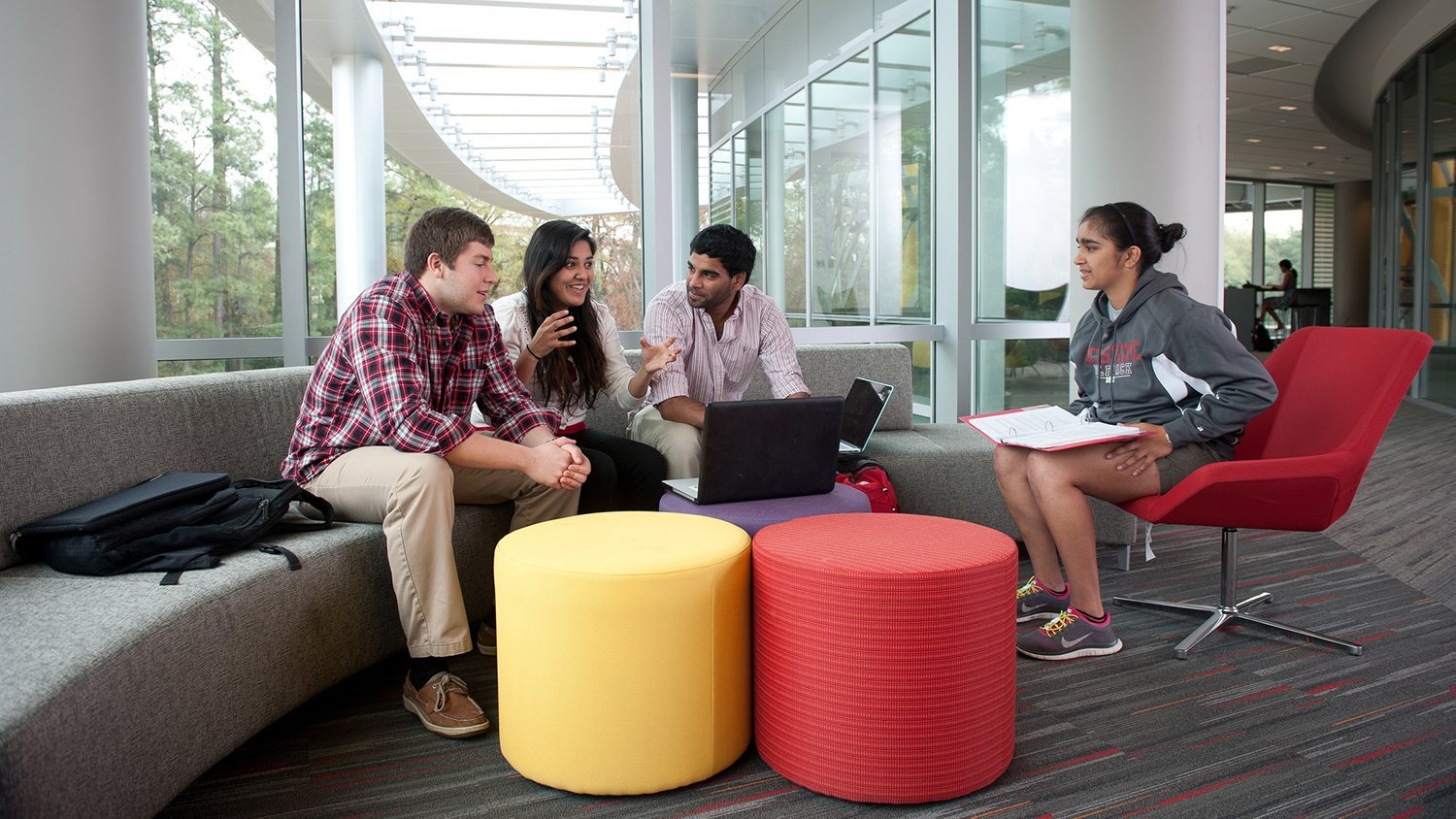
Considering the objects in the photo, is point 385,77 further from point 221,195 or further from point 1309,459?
point 1309,459

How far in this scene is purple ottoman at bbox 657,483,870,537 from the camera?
7.04ft

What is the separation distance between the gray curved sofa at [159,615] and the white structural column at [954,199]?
10.5 ft

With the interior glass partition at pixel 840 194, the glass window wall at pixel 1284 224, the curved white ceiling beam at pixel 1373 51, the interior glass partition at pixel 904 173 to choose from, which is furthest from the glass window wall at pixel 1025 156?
the glass window wall at pixel 1284 224

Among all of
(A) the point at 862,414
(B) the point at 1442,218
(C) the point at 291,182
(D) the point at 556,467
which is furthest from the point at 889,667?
(B) the point at 1442,218

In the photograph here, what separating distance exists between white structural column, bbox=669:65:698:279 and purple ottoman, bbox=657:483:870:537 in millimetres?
2579

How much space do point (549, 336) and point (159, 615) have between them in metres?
1.49

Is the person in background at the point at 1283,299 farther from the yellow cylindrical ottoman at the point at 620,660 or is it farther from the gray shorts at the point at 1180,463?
the yellow cylindrical ottoman at the point at 620,660

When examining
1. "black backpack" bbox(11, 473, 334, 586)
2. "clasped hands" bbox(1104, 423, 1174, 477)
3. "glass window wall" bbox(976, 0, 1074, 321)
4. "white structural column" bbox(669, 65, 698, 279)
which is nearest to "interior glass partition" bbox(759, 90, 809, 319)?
"white structural column" bbox(669, 65, 698, 279)

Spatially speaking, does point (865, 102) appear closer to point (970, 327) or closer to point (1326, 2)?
point (970, 327)

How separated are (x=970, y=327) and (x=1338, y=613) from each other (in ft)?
8.68

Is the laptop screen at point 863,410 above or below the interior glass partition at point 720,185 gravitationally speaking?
below

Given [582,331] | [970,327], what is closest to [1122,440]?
[582,331]

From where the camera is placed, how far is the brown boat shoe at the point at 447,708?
6.51ft

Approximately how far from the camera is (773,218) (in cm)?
556
